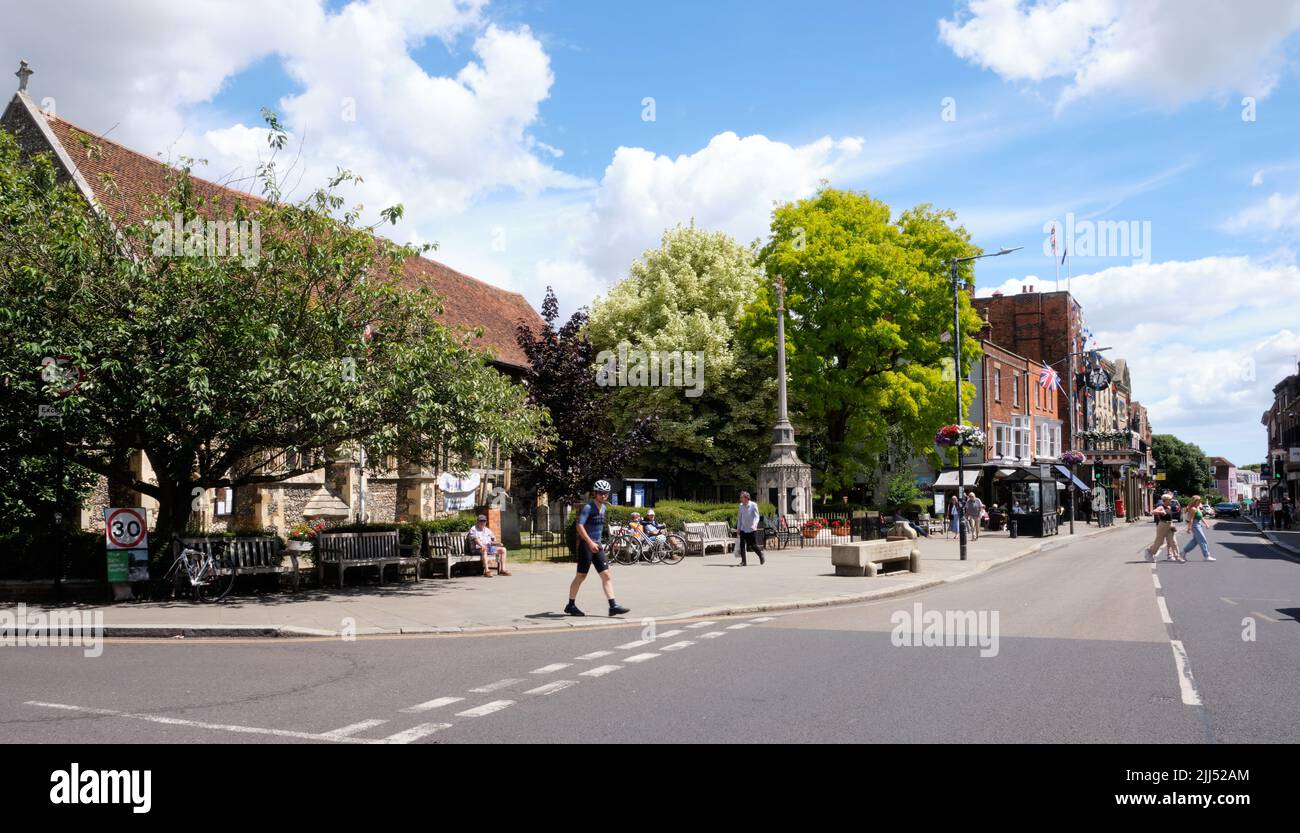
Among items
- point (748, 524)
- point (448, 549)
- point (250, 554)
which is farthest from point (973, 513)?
point (250, 554)

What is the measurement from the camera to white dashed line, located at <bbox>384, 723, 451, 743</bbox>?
6.41 m

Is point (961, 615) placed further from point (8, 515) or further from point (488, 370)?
point (8, 515)

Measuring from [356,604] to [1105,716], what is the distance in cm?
1089

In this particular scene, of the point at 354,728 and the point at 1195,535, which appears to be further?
the point at 1195,535

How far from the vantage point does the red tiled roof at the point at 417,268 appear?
23.8m

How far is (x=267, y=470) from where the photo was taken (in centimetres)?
2417

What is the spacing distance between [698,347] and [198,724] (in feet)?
107

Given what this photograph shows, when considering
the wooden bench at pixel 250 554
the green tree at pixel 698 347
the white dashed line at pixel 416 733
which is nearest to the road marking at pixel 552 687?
the white dashed line at pixel 416 733

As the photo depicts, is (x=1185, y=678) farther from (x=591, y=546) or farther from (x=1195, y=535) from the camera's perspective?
(x=1195, y=535)

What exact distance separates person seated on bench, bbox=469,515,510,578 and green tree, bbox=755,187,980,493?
1997 centimetres

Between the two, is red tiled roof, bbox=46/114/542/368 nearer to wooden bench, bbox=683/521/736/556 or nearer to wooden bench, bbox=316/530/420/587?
wooden bench, bbox=316/530/420/587

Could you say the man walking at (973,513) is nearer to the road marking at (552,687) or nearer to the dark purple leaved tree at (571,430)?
the dark purple leaved tree at (571,430)
